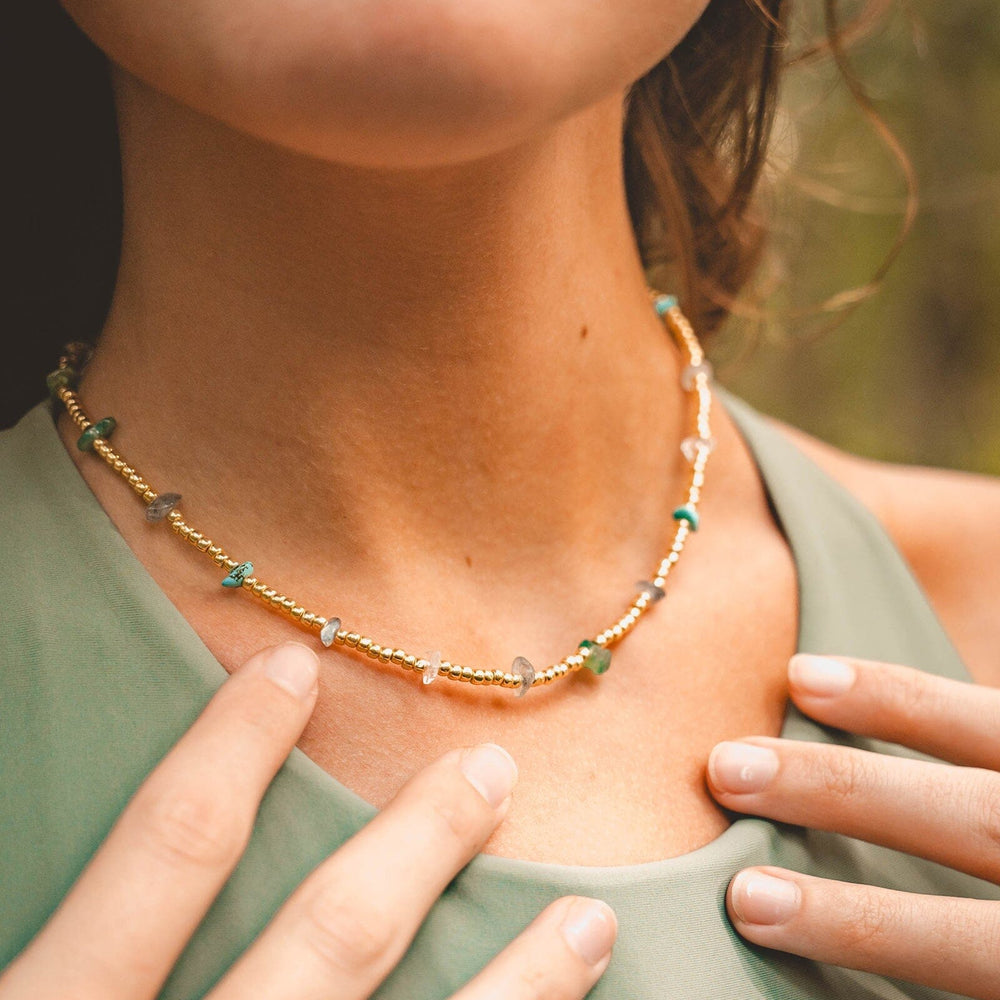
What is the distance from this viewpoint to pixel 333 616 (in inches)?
33.6

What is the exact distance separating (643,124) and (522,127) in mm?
683

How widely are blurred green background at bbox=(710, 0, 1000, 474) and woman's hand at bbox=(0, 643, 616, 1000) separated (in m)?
2.72

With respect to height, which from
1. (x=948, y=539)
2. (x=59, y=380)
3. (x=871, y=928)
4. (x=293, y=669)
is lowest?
(x=948, y=539)

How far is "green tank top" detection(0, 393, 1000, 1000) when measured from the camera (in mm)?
696

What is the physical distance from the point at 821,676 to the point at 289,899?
20.5 inches

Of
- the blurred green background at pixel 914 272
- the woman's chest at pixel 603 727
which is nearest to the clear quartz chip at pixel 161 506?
the woman's chest at pixel 603 727

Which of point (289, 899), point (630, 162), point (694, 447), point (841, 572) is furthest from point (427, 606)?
point (630, 162)

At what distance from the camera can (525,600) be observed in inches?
37.3

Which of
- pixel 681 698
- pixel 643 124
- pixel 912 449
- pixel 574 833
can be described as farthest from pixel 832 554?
pixel 912 449

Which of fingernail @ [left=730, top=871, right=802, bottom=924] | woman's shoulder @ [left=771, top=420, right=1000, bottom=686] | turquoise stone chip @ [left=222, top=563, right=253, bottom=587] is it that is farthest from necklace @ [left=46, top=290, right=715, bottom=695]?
woman's shoulder @ [left=771, top=420, right=1000, bottom=686]

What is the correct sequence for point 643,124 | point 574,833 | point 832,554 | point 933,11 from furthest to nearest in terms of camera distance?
point 933,11 → point 643,124 → point 832,554 → point 574,833

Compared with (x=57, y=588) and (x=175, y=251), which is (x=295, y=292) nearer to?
(x=175, y=251)

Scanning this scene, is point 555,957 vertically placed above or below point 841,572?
above

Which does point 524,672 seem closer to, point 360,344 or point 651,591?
point 651,591
